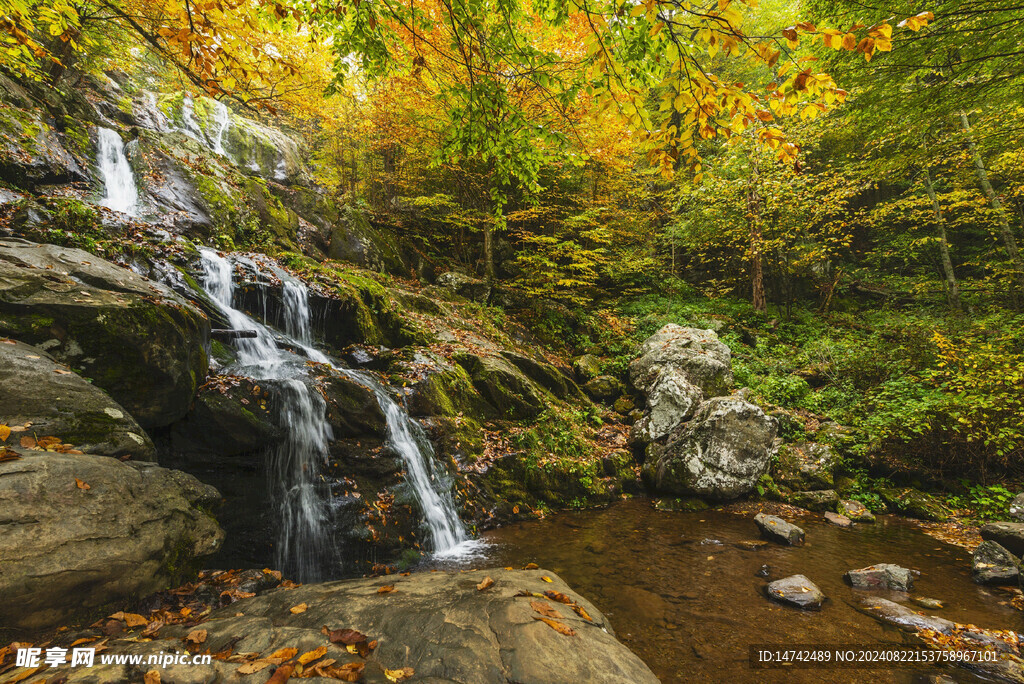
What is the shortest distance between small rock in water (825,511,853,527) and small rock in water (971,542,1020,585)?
71.2 inches

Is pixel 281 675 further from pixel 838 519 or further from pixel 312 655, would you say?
pixel 838 519

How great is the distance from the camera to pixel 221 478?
4617mm

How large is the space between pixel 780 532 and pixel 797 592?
6.04 feet

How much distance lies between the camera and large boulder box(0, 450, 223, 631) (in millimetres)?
2195

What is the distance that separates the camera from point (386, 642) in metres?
2.34

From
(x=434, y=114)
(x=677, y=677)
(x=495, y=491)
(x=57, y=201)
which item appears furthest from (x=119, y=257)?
(x=677, y=677)

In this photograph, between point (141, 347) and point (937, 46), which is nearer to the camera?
point (141, 347)

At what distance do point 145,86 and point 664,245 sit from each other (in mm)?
21866

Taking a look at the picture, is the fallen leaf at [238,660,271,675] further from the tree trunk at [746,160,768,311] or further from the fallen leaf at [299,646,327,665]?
the tree trunk at [746,160,768,311]

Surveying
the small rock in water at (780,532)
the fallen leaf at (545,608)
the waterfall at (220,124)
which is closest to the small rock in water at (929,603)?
the small rock in water at (780,532)

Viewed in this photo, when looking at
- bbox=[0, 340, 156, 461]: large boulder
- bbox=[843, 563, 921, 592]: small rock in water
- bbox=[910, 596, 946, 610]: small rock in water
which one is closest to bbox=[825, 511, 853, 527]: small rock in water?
bbox=[843, 563, 921, 592]: small rock in water

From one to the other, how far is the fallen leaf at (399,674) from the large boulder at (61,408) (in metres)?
3.06

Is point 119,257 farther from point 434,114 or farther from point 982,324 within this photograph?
point 982,324

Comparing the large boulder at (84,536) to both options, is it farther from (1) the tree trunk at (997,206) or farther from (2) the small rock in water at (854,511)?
(1) the tree trunk at (997,206)
